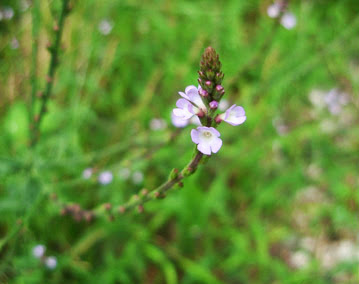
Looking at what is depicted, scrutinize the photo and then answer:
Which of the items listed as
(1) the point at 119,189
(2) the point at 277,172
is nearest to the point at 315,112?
(2) the point at 277,172

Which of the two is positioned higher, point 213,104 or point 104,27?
point 104,27

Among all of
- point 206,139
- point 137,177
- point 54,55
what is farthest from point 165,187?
point 137,177

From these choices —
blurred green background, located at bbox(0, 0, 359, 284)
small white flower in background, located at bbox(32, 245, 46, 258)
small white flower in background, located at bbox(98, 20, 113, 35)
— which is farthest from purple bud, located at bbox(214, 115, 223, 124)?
small white flower in background, located at bbox(98, 20, 113, 35)

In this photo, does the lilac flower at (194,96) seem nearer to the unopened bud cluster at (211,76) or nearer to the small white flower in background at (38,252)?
the unopened bud cluster at (211,76)

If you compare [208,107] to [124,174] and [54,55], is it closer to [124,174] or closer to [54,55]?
[54,55]

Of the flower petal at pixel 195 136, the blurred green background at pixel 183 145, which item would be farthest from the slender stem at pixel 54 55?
the flower petal at pixel 195 136

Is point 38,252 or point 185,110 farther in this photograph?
point 38,252
